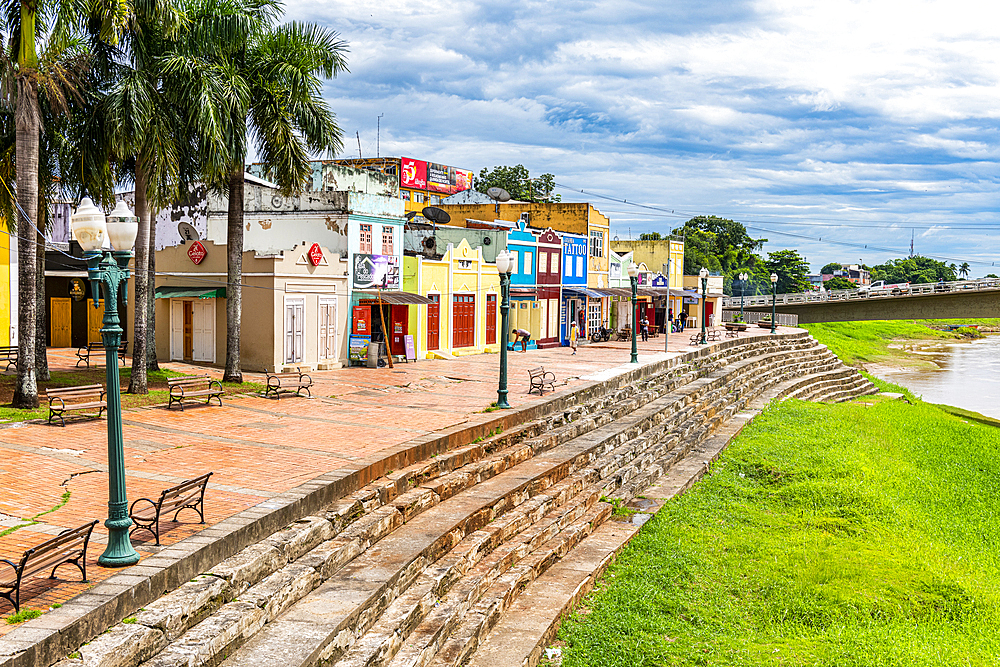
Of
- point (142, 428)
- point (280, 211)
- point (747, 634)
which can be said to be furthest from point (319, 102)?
point (747, 634)

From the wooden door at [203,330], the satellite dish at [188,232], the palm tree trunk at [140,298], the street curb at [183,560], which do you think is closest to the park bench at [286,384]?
the palm tree trunk at [140,298]

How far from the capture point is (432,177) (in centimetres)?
7188

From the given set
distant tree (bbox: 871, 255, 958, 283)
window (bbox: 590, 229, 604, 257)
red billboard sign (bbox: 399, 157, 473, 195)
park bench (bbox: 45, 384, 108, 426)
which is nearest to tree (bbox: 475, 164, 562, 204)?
red billboard sign (bbox: 399, 157, 473, 195)

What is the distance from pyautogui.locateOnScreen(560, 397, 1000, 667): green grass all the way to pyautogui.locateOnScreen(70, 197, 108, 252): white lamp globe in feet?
22.6

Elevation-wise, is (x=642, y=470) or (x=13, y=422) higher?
(x=13, y=422)

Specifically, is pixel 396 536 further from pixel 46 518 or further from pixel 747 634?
pixel 747 634

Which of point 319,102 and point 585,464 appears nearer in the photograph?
point 585,464

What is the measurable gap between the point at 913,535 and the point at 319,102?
1663 centimetres

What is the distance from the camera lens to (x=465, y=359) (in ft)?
97.1

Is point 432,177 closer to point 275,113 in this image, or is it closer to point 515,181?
point 515,181

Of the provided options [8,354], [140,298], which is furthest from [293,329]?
[8,354]

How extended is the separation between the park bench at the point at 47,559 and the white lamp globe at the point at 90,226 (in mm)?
2726

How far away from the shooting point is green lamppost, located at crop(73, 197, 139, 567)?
7.67 m

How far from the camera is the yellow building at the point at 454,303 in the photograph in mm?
28953
